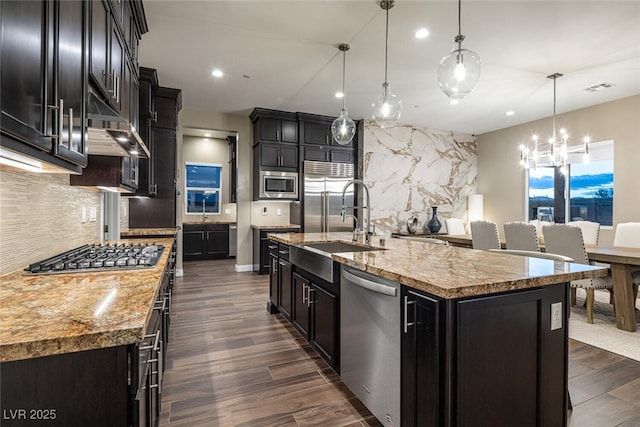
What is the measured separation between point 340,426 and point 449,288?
1126mm

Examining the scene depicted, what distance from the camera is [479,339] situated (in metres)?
1.36

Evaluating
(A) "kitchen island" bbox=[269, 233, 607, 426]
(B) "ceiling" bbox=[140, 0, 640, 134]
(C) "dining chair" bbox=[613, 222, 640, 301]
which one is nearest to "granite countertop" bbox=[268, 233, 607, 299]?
(A) "kitchen island" bbox=[269, 233, 607, 426]

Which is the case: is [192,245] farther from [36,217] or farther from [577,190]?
[577,190]

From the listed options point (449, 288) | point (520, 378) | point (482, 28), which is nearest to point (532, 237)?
point (482, 28)

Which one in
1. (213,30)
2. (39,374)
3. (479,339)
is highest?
(213,30)

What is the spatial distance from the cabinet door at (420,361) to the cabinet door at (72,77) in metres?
1.48

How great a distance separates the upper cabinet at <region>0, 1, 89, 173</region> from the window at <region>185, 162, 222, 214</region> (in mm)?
6860

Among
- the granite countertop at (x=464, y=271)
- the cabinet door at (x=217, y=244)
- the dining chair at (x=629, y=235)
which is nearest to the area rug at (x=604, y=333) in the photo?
the dining chair at (x=629, y=235)

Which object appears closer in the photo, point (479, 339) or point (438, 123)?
point (479, 339)

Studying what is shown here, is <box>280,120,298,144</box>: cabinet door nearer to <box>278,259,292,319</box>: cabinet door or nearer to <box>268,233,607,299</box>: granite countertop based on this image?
<box>278,259,292,319</box>: cabinet door

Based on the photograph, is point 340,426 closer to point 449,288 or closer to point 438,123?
point 449,288

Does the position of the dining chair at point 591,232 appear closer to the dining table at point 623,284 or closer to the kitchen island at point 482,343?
the dining table at point 623,284

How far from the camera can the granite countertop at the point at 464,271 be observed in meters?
1.33

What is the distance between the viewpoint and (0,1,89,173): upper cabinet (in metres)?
0.83
